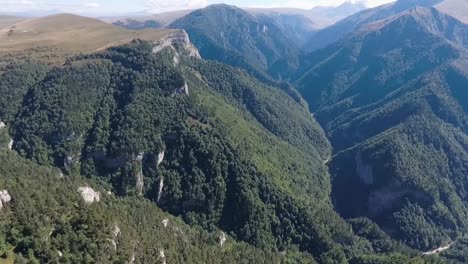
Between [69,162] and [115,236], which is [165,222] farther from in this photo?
[69,162]

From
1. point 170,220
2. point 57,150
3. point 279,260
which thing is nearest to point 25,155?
point 57,150

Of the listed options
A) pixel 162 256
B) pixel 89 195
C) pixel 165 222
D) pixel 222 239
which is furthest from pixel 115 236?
pixel 222 239

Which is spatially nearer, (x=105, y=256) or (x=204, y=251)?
(x=105, y=256)

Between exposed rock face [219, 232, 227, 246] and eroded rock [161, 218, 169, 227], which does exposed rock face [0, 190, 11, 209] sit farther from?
exposed rock face [219, 232, 227, 246]

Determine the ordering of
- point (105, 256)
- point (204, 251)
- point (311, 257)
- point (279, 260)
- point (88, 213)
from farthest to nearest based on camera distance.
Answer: point (311, 257)
point (279, 260)
point (204, 251)
point (88, 213)
point (105, 256)

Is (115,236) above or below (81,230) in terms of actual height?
below

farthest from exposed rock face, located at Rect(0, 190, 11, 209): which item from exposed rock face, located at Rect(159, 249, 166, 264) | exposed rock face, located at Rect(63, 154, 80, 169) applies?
exposed rock face, located at Rect(63, 154, 80, 169)

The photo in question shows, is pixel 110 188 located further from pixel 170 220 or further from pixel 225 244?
pixel 225 244

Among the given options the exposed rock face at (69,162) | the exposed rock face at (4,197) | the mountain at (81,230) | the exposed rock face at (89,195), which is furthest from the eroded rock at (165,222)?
the exposed rock face at (4,197)
